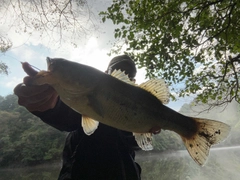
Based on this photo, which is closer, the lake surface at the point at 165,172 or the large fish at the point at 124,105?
the large fish at the point at 124,105

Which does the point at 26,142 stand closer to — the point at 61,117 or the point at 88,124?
the point at 61,117

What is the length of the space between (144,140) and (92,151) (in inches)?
28.1

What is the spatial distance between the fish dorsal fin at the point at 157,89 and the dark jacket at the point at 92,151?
2.72 ft

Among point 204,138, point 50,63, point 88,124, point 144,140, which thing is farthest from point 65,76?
point 204,138

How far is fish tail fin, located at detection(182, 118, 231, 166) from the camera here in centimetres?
246

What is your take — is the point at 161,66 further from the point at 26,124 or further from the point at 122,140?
the point at 26,124

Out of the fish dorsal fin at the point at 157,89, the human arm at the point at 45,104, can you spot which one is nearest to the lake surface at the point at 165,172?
the human arm at the point at 45,104

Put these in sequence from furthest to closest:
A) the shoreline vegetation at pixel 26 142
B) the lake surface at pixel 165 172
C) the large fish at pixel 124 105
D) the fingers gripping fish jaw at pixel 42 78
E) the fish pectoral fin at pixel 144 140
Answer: the shoreline vegetation at pixel 26 142, the lake surface at pixel 165 172, the fish pectoral fin at pixel 144 140, the large fish at pixel 124 105, the fingers gripping fish jaw at pixel 42 78

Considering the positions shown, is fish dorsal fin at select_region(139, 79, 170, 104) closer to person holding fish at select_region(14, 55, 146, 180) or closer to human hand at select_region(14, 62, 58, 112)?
person holding fish at select_region(14, 55, 146, 180)

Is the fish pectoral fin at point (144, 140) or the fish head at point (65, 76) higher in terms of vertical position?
the fish head at point (65, 76)

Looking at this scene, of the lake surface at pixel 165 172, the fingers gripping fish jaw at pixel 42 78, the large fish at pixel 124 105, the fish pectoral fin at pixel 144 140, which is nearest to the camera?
the fingers gripping fish jaw at pixel 42 78

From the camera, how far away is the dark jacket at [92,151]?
2510 millimetres

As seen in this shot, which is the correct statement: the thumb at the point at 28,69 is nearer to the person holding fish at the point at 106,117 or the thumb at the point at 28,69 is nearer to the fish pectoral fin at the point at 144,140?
the person holding fish at the point at 106,117

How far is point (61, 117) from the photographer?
102 inches
